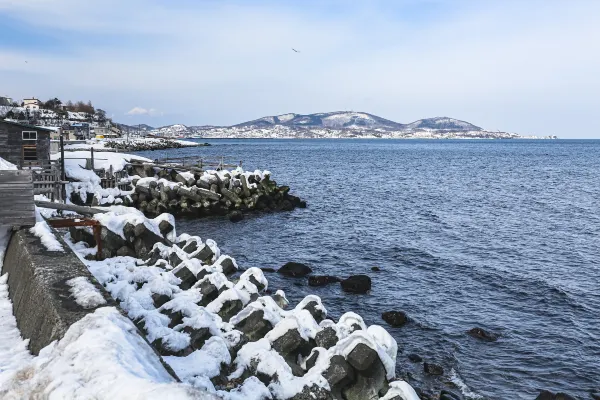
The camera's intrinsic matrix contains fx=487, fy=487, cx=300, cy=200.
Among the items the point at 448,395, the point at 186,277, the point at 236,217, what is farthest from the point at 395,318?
the point at 236,217

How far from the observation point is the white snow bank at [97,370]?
14.1ft

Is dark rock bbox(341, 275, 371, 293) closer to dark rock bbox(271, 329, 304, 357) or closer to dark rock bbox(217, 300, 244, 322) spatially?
dark rock bbox(217, 300, 244, 322)

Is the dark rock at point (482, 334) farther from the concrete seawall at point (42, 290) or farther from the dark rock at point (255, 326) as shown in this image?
the concrete seawall at point (42, 290)

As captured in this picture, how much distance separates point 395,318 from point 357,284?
324 cm

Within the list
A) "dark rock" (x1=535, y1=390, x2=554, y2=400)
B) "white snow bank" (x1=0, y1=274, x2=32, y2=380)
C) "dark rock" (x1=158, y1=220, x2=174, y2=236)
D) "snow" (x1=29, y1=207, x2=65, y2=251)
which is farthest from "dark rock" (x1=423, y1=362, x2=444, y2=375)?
"dark rock" (x1=158, y1=220, x2=174, y2=236)

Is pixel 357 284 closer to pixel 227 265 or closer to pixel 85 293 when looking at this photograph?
pixel 227 265

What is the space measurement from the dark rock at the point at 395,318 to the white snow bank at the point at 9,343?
36.4 feet

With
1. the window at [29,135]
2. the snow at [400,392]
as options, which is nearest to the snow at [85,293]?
the snow at [400,392]

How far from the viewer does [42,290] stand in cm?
687

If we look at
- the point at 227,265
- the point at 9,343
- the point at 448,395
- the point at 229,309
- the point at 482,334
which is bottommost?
the point at 482,334

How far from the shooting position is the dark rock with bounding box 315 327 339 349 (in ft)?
30.7

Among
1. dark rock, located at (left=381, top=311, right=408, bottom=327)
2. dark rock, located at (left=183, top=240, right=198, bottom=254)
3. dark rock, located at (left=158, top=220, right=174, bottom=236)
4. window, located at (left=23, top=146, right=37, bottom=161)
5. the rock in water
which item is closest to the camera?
dark rock, located at (left=381, top=311, right=408, bottom=327)

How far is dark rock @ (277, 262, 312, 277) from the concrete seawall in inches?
462

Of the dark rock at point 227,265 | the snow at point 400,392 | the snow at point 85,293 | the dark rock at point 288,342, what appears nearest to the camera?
the snow at point 85,293
